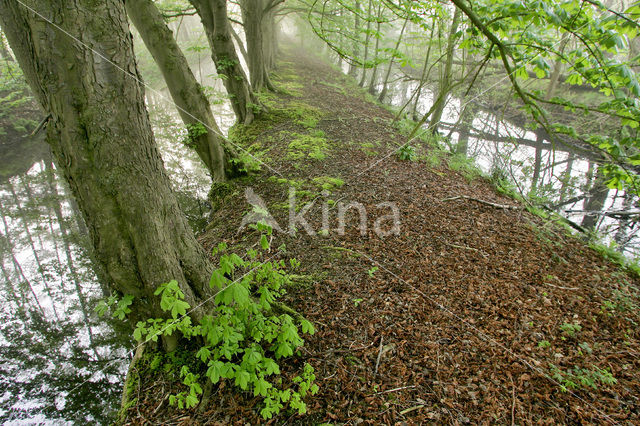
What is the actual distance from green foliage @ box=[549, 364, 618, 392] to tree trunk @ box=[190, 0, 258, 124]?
691 centimetres

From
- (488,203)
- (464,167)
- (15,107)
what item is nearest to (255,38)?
(464,167)

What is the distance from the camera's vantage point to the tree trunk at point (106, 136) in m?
1.64

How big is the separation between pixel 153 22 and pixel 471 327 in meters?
6.12

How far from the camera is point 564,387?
2.29 metres

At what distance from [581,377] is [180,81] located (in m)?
6.33

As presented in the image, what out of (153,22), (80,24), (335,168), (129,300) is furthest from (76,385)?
(153,22)

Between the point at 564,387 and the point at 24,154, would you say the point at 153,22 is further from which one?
the point at 24,154

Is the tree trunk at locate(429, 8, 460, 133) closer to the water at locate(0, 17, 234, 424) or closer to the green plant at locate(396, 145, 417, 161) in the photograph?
the green plant at locate(396, 145, 417, 161)

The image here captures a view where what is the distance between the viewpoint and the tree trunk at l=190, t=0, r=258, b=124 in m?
6.02

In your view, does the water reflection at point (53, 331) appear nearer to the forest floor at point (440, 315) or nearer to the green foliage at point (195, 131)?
the forest floor at point (440, 315)

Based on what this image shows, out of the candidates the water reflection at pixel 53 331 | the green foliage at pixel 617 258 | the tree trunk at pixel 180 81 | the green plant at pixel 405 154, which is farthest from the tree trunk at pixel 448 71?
the water reflection at pixel 53 331

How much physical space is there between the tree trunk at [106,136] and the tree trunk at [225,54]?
4.81 m

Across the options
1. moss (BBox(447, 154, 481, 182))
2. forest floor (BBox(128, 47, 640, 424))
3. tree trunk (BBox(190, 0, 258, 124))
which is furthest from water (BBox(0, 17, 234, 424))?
moss (BBox(447, 154, 481, 182))

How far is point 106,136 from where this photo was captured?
1.82m
